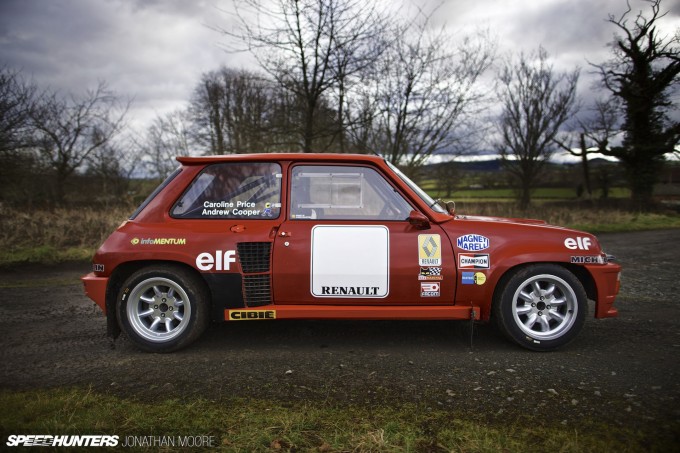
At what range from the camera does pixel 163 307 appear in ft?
12.6

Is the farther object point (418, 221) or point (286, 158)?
point (286, 158)

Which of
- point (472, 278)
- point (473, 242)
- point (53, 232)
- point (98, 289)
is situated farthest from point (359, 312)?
point (53, 232)

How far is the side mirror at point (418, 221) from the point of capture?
12.1ft

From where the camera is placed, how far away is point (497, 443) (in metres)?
2.35

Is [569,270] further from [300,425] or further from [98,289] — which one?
[98,289]

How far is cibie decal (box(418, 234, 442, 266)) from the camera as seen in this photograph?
3.69 metres

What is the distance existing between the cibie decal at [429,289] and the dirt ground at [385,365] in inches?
20.7

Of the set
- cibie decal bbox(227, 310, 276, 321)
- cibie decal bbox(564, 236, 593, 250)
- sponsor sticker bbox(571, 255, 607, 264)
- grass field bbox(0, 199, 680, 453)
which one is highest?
cibie decal bbox(564, 236, 593, 250)

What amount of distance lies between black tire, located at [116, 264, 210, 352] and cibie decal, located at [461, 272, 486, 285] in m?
2.25

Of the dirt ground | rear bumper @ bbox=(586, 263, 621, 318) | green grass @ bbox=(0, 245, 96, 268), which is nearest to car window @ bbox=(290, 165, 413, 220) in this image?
the dirt ground

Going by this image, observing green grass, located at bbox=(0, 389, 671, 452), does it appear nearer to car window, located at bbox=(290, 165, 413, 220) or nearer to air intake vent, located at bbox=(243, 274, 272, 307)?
air intake vent, located at bbox=(243, 274, 272, 307)

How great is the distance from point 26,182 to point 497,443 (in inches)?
604

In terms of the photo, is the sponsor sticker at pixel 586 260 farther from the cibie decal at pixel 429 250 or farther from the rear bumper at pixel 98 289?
the rear bumper at pixel 98 289

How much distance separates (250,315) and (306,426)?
4.64 ft
